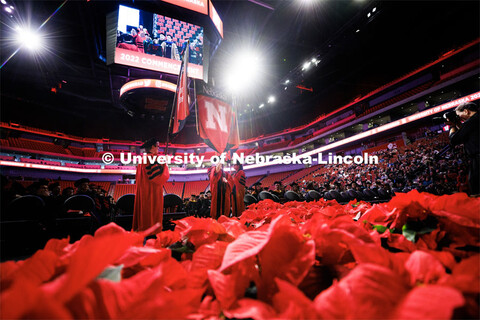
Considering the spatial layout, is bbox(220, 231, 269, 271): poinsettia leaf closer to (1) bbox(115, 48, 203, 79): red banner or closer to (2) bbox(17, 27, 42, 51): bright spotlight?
(1) bbox(115, 48, 203, 79): red banner

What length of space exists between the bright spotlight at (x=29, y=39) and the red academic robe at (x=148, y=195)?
1135 cm

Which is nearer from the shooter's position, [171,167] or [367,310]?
[367,310]

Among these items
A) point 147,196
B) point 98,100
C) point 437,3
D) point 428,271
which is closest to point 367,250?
point 428,271

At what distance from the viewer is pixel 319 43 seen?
1220 centimetres

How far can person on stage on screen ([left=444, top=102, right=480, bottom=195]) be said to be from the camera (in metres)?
2.65

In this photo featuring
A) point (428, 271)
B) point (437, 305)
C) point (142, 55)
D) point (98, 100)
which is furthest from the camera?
point (98, 100)

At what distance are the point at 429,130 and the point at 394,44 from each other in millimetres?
6714

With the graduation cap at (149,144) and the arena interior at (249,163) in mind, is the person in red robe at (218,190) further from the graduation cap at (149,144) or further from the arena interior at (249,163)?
the graduation cap at (149,144)

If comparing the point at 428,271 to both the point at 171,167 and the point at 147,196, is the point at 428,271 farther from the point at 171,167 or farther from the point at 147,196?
the point at 171,167

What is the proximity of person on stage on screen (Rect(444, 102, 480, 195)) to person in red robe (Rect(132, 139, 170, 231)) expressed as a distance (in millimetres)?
4052

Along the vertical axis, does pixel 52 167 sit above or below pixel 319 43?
below

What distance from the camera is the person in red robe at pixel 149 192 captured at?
283 cm

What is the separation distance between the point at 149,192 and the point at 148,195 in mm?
45

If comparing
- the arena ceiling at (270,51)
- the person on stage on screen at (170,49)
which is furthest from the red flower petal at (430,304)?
the person on stage on screen at (170,49)
